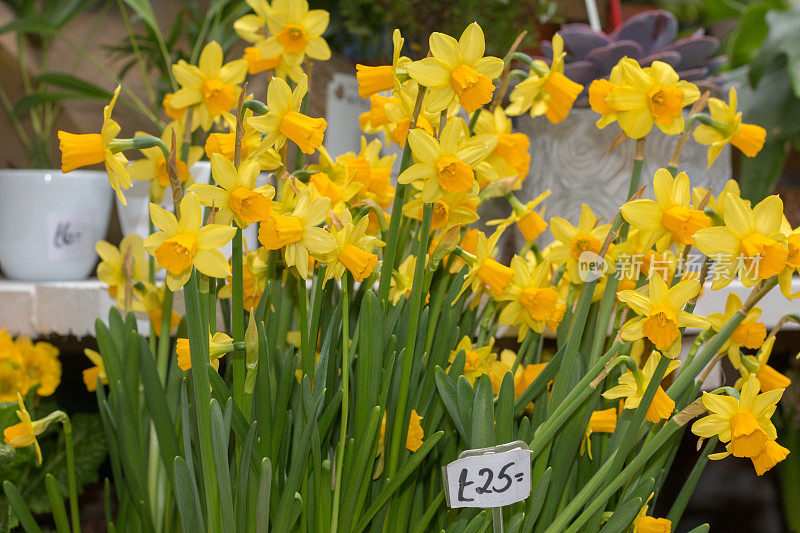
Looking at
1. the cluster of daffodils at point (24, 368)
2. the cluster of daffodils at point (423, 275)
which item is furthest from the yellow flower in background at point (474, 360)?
the cluster of daffodils at point (24, 368)

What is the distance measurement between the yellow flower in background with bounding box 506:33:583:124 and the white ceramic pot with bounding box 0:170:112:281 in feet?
1.66

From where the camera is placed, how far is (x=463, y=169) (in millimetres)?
402

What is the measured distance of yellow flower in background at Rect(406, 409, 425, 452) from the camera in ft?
1.58

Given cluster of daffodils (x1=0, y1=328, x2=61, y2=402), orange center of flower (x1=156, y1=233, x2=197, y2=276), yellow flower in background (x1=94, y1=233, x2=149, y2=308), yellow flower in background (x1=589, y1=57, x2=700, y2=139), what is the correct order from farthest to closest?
1. cluster of daffodils (x1=0, y1=328, x2=61, y2=402)
2. yellow flower in background (x1=94, y1=233, x2=149, y2=308)
3. yellow flower in background (x1=589, y1=57, x2=700, y2=139)
4. orange center of flower (x1=156, y1=233, x2=197, y2=276)

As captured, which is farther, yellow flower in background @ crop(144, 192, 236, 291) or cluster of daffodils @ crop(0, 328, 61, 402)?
cluster of daffodils @ crop(0, 328, 61, 402)

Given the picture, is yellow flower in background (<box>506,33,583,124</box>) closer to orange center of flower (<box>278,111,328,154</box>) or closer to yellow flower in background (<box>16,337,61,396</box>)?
orange center of flower (<box>278,111,328,154</box>)

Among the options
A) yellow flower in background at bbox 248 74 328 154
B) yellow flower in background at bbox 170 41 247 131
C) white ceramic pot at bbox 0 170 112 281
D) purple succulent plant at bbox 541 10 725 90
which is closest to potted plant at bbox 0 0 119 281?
white ceramic pot at bbox 0 170 112 281

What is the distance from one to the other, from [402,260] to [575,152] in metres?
0.31

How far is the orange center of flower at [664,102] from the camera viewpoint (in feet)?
1.53

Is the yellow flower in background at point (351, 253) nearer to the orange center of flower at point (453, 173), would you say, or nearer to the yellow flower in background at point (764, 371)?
the orange center of flower at point (453, 173)

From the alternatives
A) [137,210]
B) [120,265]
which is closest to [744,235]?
[120,265]

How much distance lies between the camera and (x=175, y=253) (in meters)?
0.37

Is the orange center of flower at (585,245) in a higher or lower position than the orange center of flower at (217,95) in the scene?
lower

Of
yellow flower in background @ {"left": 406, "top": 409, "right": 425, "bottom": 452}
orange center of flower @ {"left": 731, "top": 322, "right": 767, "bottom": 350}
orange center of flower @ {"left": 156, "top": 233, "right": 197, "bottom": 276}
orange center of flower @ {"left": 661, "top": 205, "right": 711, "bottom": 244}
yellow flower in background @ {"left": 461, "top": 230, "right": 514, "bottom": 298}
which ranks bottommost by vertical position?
yellow flower in background @ {"left": 406, "top": 409, "right": 425, "bottom": 452}
